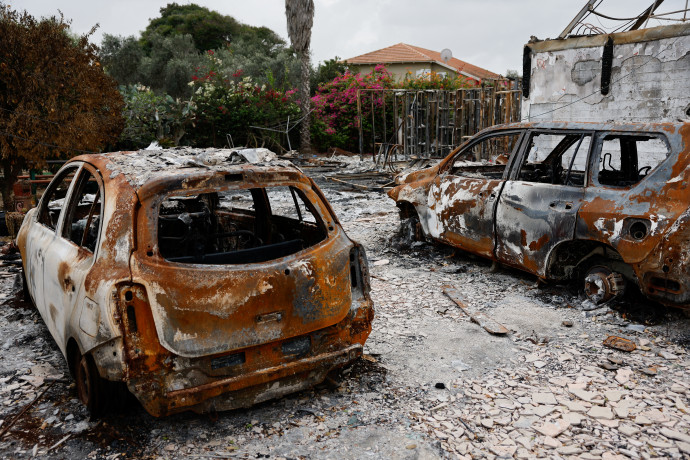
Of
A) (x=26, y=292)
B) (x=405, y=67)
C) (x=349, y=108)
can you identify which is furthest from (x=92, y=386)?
(x=405, y=67)

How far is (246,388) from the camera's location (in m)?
3.37

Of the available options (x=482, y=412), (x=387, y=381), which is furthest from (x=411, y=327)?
(x=482, y=412)

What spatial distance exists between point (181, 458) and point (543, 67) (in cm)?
1076

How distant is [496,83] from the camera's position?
16.3 metres

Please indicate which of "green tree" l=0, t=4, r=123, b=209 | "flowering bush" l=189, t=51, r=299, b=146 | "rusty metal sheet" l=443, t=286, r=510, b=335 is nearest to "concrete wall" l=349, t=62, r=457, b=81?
"flowering bush" l=189, t=51, r=299, b=146

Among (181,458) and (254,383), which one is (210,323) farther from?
(181,458)

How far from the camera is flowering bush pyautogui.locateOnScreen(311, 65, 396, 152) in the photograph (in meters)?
25.3

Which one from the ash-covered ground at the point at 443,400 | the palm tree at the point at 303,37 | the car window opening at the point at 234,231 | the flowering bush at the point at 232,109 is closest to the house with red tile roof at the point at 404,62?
the palm tree at the point at 303,37

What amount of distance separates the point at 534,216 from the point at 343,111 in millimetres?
20831

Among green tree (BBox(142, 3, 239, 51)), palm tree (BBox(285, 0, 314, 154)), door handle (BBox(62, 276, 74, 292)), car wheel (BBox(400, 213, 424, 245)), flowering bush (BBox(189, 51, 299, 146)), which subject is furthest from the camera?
green tree (BBox(142, 3, 239, 51))

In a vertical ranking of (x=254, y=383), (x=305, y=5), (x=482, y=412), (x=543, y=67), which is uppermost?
(x=305, y=5)

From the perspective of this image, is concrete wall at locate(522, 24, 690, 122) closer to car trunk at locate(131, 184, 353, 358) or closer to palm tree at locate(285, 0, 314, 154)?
car trunk at locate(131, 184, 353, 358)

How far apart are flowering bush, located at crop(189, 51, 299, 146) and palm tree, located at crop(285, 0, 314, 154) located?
963mm

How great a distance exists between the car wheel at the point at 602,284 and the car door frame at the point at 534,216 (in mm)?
430
